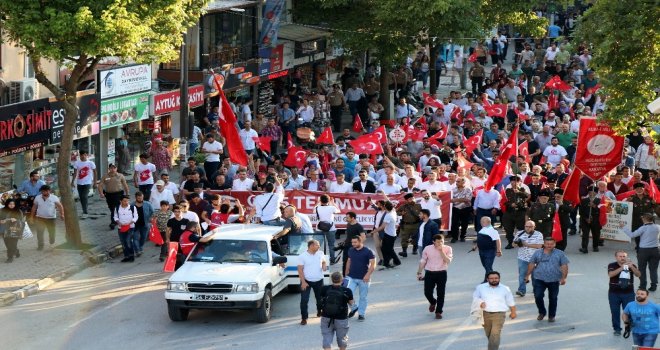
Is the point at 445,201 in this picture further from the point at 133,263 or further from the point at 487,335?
the point at 487,335

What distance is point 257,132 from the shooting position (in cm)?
3469

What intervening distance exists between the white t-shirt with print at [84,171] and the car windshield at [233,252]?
333 inches

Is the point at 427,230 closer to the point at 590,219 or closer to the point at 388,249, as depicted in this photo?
the point at 388,249

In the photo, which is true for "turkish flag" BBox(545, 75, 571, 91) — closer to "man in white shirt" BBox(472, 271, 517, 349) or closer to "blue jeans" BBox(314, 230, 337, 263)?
"blue jeans" BBox(314, 230, 337, 263)

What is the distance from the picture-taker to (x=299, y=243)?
20.7 m

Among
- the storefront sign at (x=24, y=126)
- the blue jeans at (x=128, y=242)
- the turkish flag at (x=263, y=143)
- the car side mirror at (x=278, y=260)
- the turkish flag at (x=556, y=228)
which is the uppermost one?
the storefront sign at (x=24, y=126)

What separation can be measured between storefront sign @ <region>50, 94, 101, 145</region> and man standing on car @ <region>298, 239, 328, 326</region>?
10927mm

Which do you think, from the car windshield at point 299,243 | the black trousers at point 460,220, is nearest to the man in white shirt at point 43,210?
the car windshield at point 299,243

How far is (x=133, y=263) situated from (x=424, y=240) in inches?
228

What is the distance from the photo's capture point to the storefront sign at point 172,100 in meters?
32.6

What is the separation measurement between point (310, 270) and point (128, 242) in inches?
243

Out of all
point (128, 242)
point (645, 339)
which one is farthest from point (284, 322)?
point (128, 242)

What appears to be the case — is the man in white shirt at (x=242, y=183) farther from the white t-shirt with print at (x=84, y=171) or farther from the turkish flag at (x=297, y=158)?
the white t-shirt with print at (x=84, y=171)

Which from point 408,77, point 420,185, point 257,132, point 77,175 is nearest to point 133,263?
point 77,175
